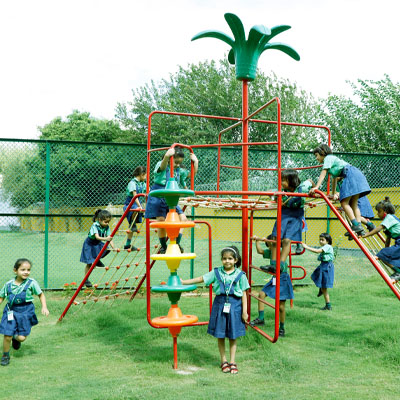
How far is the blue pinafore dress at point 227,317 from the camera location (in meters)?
4.28

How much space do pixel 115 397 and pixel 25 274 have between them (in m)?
1.84

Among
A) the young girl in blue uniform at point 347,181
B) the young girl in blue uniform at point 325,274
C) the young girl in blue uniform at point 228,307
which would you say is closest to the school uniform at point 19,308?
the young girl in blue uniform at point 228,307

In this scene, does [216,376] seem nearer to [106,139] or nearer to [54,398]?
[54,398]

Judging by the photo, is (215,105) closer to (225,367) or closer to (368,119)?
(368,119)

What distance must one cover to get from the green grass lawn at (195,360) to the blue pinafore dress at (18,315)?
0.30 metres

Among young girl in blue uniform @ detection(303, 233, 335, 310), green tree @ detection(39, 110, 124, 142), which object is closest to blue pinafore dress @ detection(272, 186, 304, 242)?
young girl in blue uniform @ detection(303, 233, 335, 310)

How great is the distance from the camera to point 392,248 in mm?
5434

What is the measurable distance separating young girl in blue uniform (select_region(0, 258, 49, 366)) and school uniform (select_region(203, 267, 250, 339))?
1.69 meters

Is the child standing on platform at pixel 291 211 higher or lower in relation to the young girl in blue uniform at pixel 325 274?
higher

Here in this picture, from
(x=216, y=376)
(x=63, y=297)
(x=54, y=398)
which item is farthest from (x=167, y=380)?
(x=63, y=297)

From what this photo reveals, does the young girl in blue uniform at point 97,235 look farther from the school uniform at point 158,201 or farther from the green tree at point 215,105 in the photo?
the green tree at point 215,105

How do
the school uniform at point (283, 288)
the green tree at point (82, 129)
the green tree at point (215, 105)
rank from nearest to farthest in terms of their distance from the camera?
1. the school uniform at point (283, 288)
2. the green tree at point (215, 105)
3. the green tree at point (82, 129)

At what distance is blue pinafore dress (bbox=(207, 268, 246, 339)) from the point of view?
4.28 m

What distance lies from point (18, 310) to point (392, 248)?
4.16 m
